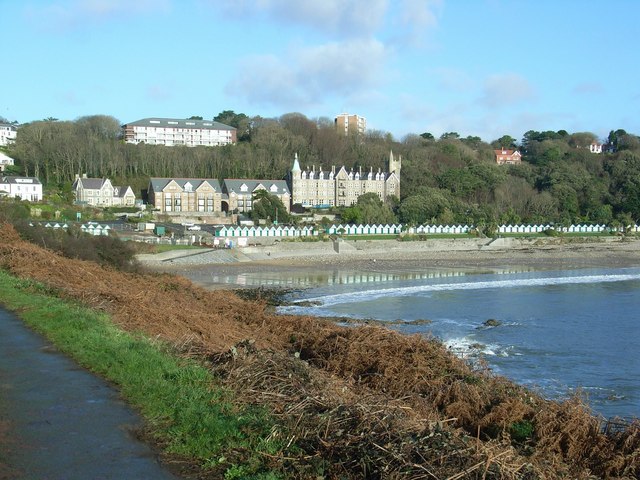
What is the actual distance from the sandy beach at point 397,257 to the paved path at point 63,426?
90.2 feet

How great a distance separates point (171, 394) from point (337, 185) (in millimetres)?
86742

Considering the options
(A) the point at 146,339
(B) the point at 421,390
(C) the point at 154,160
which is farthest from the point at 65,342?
(C) the point at 154,160

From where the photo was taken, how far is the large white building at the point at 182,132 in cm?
11888

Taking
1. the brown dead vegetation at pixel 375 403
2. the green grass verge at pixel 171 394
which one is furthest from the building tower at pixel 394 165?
the green grass verge at pixel 171 394

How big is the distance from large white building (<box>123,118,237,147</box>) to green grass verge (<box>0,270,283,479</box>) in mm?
→ 111631

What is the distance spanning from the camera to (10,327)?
33.6 ft

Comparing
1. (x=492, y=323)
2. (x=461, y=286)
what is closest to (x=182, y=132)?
(x=461, y=286)

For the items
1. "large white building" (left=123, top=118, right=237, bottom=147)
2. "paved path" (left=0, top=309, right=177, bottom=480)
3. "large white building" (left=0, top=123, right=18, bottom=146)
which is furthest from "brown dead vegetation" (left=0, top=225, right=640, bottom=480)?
"large white building" (left=0, top=123, right=18, bottom=146)

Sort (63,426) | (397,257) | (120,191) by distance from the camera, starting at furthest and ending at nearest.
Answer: (120,191), (397,257), (63,426)

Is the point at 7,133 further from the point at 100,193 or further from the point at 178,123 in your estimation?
the point at 100,193

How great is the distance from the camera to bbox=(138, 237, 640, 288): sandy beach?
44125 millimetres

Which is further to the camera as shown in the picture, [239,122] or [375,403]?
[239,122]

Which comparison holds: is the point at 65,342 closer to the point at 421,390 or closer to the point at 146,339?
the point at 146,339

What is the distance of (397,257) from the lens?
57188 millimetres
